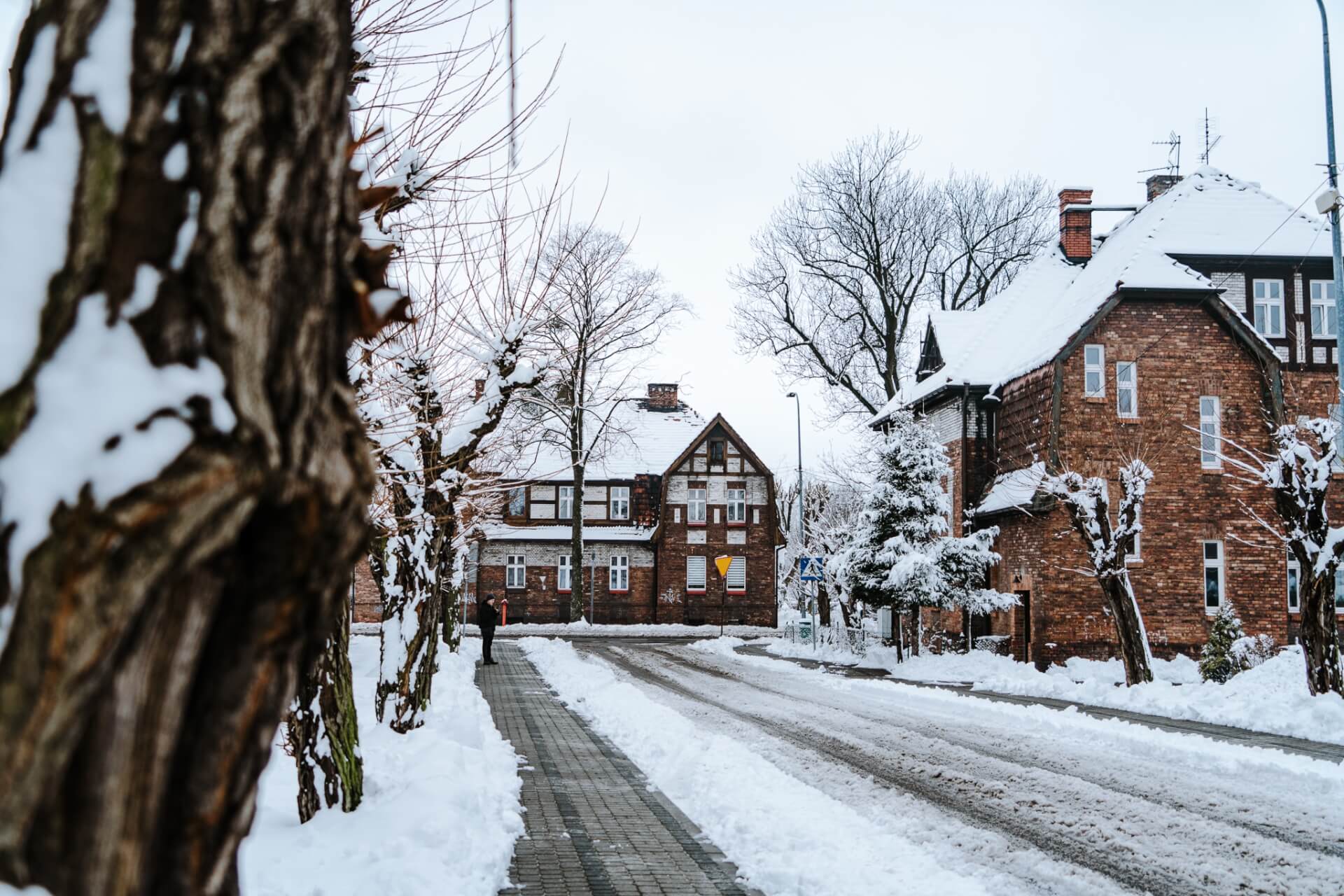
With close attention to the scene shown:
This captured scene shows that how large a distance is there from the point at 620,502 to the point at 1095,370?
31149 mm

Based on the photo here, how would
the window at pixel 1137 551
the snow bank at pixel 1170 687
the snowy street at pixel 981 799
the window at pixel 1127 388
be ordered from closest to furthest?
the snowy street at pixel 981 799 → the snow bank at pixel 1170 687 → the window at pixel 1137 551 → the window at pixel 1127 388

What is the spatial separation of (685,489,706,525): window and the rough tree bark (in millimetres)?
54130

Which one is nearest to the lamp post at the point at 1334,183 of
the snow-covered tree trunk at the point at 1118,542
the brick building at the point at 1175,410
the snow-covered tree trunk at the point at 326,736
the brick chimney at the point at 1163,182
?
the snow-covered tree trunk at the point at 1118,542

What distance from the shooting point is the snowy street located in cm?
769

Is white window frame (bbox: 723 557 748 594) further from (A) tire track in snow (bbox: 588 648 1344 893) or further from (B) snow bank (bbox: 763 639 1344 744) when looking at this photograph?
(A) tire track in snow (bbox: 588 648 1344 893)

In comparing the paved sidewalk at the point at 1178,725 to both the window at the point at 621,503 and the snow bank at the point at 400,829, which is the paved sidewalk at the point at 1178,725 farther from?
the window at the point at 621,503

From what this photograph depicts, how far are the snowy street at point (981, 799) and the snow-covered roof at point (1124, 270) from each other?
49.6 feet

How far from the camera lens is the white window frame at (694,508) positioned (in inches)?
2205

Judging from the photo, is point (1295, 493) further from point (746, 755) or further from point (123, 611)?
point (123, 611)

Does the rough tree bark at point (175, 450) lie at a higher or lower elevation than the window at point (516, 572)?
higher

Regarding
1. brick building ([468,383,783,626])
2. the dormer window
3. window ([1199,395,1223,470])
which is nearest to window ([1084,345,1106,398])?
window ([1199,395,1223,470])

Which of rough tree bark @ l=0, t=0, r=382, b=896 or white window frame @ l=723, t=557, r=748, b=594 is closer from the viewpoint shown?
rough tree bark @ l=0, t=0, r=382, b=896

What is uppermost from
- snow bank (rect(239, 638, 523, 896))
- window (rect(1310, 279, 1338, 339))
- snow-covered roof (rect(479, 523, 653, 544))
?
window (rect(1310, 279, 1338, 339))

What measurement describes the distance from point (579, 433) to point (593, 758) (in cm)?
3636
